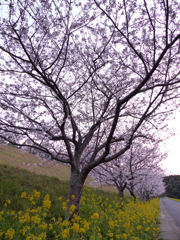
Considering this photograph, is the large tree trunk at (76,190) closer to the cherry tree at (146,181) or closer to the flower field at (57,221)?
the flower field at (57,221)

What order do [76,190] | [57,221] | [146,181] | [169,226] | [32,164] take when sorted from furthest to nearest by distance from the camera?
1. [32,164]
2. [146,181]
3. [169,226]
4. [76,190]
5. [57,221]

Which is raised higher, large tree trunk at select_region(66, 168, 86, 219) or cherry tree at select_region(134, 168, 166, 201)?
cherry tree at select_region(134, 168, 166, 201)

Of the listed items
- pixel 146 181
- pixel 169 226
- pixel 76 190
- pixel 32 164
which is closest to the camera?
pixel 76 190

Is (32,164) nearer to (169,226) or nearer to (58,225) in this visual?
(169,226)

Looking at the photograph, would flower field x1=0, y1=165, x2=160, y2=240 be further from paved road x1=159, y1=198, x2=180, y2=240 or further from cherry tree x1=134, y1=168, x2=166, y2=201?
cherry tree x1=134, y1=168, x2=166, y2=201

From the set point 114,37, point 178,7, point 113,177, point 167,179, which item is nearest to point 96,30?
point 114,37

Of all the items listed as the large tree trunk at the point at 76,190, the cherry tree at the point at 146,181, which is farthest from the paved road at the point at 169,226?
the large tree trunk at the point at 76,190

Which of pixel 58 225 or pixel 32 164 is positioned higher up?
pixel 32 164

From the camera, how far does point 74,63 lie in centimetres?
552

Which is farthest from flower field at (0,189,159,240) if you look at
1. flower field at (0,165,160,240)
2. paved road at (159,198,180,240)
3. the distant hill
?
the distant hill

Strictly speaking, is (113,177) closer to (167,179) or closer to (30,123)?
(30,123)

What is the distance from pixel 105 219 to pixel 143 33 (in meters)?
5.41

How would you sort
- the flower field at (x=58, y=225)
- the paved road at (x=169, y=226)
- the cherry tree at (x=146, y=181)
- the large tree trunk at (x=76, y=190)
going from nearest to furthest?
1. the flower field at (x=58, y=225)
2. the large tree trunk at (x=76, y=190)
3. the paved road at (x=169, y=226)
4. the cherry tree at (x=146, y=181)

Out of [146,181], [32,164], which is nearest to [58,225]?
[146,181]
